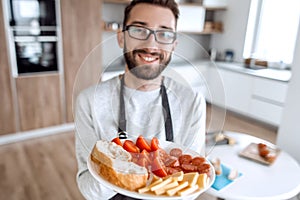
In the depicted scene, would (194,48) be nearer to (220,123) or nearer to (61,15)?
(220,123)

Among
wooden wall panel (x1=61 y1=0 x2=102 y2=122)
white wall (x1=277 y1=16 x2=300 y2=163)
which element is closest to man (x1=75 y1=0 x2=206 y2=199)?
white wall (x1=277 y1=16 x2=300 y2=163)

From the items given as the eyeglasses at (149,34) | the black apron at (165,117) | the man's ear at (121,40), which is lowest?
the black apron at (165,117)

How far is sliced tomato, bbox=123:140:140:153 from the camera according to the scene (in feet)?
1.26

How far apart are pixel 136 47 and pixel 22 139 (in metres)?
2.06

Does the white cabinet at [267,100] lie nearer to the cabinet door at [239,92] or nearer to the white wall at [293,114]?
the cabinet door at [239,92]

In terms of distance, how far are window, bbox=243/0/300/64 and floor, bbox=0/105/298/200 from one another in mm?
422

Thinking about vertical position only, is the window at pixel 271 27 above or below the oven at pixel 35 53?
above

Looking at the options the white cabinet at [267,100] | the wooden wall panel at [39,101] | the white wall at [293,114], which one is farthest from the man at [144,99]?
the white cabinet at [267,100]

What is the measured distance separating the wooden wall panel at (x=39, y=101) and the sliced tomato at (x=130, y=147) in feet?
6.17

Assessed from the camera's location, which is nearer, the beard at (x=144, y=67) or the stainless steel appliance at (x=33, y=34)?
the beard at (x=144, y=67)

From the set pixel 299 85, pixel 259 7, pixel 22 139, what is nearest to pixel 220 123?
pixel 259 7

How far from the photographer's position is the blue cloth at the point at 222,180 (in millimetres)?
929

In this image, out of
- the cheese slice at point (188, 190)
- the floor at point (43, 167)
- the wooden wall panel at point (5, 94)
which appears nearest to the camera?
the cheese slice at point (188, 190)

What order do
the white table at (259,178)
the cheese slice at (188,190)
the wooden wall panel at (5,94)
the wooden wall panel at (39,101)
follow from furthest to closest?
the wooden wall panel at (39,101) < the wooden wall panel at (5,94) < the white table at (259,178) < the cheese slice at (188,190)
